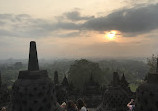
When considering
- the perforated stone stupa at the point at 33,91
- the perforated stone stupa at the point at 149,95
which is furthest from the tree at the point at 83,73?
the perforated stone stupa at the point at 149,95

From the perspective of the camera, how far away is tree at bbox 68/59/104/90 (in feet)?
171

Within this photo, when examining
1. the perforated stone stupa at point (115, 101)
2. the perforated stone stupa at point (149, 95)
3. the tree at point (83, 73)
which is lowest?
the tree at point (83, 73)

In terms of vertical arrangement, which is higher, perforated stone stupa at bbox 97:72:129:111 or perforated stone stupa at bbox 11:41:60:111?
perforated stone stupa at bbox 11:41:60:111

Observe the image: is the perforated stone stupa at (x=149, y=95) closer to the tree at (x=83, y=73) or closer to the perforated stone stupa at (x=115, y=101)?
the perforated stone stupa at (x=115, y=101)

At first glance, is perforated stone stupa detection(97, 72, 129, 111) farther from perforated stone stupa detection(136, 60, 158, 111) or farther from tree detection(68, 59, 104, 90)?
tree detection(68, 59, 104, 90)

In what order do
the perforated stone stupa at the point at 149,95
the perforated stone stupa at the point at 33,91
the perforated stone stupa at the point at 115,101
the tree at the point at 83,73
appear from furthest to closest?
1. the tree at the point at 83,73
2. the perforated stone stupa at the point at 115,101
3. the perforated stone stupa at the point at 33,91
4. the perforated stone stupa at the point at 149,95

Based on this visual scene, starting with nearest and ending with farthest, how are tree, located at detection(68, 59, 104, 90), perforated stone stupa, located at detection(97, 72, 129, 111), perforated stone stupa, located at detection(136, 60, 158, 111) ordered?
perforated stone stupa, located at detection(136, 60, 158, 111), perforated stone stupa, located at detection(97, 72, 129, 111), tree, located at detection(68, 59, 104, 90)

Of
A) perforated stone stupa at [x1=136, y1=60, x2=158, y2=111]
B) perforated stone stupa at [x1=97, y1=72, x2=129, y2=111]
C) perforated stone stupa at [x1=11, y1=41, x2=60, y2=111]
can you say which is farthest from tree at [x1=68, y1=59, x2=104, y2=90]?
perforated stone stupa at [x1=136, y1=60, x2=158, y2=111]

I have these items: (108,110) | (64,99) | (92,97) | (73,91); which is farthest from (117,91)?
(73,91)

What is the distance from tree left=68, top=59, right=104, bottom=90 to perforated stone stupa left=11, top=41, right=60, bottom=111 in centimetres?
4465

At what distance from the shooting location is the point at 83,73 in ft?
174

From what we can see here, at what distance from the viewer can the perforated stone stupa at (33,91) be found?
6687 millimetres

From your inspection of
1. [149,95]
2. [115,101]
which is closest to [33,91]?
[149,95]

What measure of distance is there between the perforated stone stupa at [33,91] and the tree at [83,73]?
146 feet
